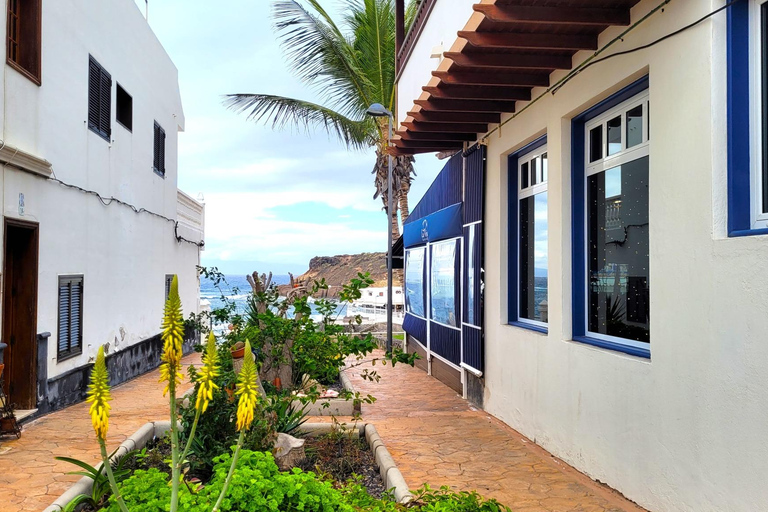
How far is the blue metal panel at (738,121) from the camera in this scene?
3.74 metres

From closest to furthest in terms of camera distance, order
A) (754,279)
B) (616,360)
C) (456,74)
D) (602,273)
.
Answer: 1. (754,279)
2. (616,360)
3. (602,273)
4. (456,74)

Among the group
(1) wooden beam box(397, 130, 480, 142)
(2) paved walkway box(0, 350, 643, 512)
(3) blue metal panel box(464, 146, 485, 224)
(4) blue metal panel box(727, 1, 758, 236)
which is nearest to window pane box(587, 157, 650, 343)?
(4) blue metal panel box(727, 1, 758, 236)

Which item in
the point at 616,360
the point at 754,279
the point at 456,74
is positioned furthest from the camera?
the point at 456,74

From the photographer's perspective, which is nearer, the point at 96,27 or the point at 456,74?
the point at 456,74

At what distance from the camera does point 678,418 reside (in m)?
4.17

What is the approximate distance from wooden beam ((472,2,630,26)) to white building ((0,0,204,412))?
18.0 ft

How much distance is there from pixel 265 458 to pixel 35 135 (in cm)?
591

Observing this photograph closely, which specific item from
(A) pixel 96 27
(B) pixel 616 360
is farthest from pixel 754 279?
(A) pixel 96 27

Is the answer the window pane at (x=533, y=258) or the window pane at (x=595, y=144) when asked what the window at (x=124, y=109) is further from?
the window pane at (x=595, y=144)

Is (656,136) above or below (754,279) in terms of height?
above

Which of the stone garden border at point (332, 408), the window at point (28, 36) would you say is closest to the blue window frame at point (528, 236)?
the stone garden border at point (332, 408)

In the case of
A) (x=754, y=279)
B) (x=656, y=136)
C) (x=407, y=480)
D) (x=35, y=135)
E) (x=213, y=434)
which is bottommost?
(x=407, y=480)

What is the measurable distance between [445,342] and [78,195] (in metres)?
5.89

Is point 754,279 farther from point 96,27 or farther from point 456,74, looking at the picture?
point 96,27
